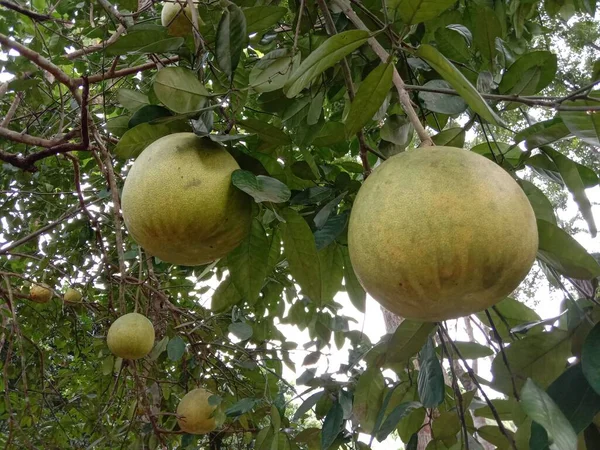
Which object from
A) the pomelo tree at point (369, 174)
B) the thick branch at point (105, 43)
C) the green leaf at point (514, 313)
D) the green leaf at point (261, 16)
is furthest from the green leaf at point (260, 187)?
the thick branch at point (105, 43)

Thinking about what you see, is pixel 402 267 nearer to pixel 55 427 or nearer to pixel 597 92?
pixel 597 92

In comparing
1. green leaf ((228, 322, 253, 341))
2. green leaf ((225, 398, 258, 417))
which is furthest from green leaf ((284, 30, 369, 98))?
green leaf ((228, 322, 253, 341))

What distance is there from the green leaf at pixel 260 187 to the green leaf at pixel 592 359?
0.64 metres

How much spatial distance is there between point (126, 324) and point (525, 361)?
1664mm

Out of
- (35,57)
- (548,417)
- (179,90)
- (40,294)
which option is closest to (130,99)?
(179,90)

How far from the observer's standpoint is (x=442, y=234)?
0.82m

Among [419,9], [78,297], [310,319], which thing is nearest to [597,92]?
[419,9]

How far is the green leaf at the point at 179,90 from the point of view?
3.80 feet

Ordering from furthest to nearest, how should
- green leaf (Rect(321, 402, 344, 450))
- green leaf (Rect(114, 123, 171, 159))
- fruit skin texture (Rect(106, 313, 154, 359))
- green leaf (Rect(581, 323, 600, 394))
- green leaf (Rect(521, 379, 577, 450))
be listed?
fruit skin texture (Rect(106, 313, 154, 359))
green leaf (Rect(321, 402, 344, 450))
green leaf (Rect(114, 123, 171, 159))
green leaf (Rect(581, 323, 600, 394))
green leaf (Rect(521, 379, 577, 450))

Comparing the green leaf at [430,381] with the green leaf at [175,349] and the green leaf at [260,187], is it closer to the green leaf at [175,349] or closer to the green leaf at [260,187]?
the green leaf at [260,187]

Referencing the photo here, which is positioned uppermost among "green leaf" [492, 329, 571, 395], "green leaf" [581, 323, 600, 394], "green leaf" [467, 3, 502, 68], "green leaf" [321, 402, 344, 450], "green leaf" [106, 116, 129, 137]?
"green leaf" [106, 116, 129, 137]

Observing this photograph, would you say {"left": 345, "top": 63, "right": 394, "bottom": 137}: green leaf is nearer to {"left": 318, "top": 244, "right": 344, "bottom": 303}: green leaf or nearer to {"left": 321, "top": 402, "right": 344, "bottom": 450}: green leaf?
{"left": 318, "top": 244, "right": 344, "bottom": 303}: green leaf

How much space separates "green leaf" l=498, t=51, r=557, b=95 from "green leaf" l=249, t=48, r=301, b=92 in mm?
529

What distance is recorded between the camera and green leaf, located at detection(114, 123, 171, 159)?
1.28 meters
